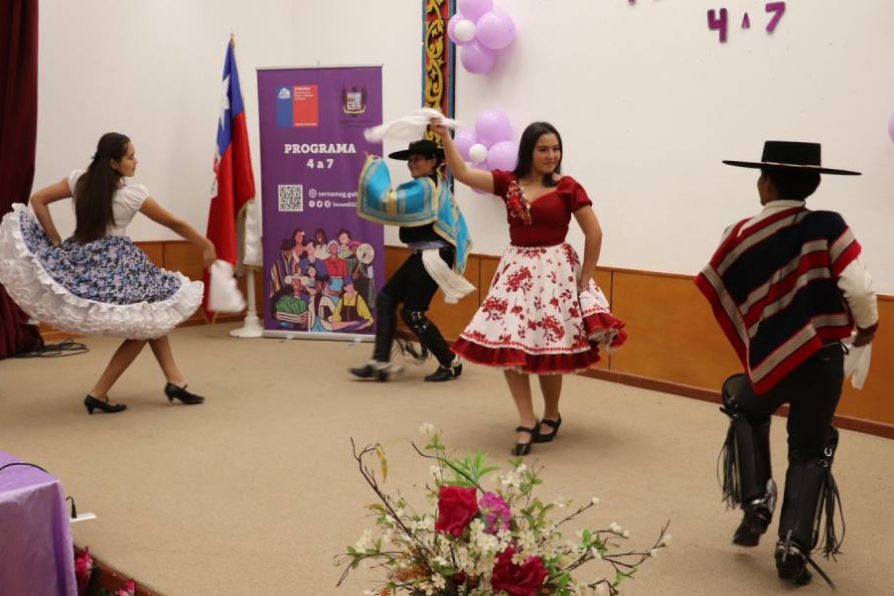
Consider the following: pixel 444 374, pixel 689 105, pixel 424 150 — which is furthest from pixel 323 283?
pixel 689 105

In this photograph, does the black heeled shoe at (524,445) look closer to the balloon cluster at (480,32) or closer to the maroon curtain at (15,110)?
the balloon cluster at (480,32)

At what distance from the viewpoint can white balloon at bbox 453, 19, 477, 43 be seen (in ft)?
20.3

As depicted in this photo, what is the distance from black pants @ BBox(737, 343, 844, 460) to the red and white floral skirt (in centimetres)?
125

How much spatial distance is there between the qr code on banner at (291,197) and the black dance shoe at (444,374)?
1.93 meters

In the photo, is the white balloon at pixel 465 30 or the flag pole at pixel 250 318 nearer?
the white balloon at pixel 465 30

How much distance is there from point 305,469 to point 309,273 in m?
3.19

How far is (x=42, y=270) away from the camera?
4492 mm

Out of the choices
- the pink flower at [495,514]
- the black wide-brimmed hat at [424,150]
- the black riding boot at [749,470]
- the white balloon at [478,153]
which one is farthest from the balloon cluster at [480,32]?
the pink flower at [495,514]

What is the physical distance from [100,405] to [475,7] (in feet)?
10.9

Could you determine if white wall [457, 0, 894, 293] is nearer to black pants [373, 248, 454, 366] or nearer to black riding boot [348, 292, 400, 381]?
black pants [373, 248, 454, 366]

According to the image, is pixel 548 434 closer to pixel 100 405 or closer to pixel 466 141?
pixel 100 405

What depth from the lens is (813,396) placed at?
112 inches

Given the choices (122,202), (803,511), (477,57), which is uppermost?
(477,57)

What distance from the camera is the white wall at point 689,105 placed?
464cm
